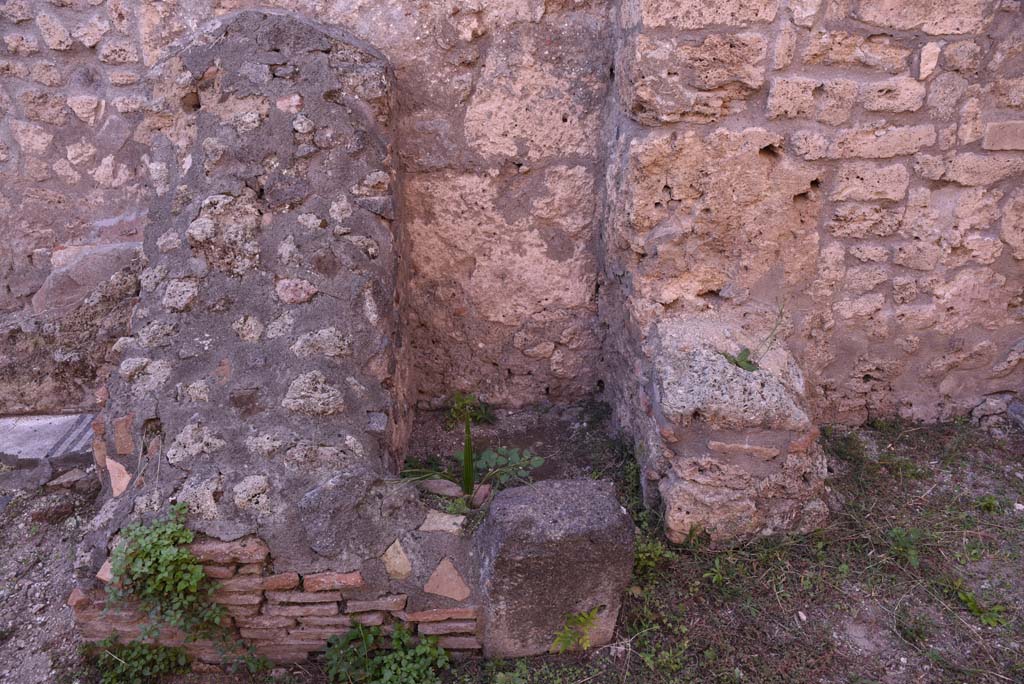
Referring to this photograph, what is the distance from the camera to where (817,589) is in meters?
2.23

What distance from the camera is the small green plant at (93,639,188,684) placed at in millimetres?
1982

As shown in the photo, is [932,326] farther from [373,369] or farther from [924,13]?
[373,369]

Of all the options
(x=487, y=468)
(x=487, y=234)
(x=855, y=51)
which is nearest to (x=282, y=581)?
(x=487, y=468)

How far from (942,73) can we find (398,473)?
2.42 meters

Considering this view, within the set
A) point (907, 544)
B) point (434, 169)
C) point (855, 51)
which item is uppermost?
point (855, 51)

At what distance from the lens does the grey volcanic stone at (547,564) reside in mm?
1952

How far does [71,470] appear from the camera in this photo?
9.28ft

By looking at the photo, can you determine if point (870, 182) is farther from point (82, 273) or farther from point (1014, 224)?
point (82, 273)

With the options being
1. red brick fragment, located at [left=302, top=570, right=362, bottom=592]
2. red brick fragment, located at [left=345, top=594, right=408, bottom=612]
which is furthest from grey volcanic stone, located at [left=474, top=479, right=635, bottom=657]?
red brick fragment, located at [left=302, top=570, right=362, bottom=592]

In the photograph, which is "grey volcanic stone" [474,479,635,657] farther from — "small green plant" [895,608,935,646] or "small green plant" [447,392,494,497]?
"small green plant" [447,392,494,497]

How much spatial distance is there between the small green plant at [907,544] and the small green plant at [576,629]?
1090 millimetres

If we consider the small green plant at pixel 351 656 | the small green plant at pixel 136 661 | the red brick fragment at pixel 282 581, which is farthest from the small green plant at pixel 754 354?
the small green plant at pixel 136 661

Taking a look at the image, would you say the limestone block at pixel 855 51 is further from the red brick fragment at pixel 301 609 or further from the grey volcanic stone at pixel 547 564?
the red brick fragment at pixel 301 609

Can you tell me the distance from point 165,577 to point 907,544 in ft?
7.68
